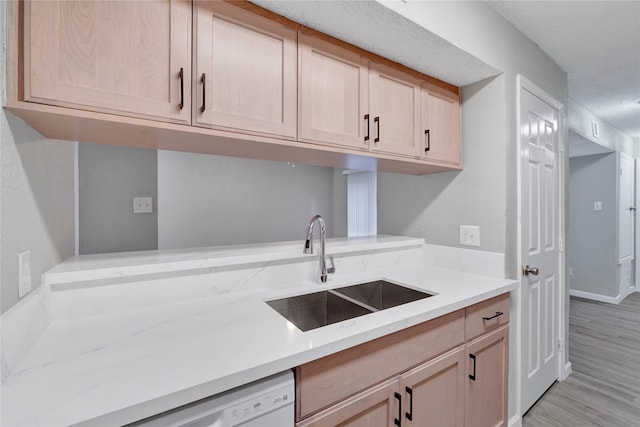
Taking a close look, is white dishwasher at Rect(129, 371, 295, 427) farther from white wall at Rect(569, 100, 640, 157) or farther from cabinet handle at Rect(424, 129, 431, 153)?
white wall at Rect(569, 100, 640, 157)

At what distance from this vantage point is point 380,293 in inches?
64.2

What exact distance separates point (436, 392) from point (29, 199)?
5.18 feet

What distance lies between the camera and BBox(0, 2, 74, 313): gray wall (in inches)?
27.7

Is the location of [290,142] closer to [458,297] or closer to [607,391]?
[458,297]

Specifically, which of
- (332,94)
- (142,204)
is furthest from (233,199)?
(332,94)

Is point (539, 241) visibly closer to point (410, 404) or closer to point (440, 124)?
point (440, 124)

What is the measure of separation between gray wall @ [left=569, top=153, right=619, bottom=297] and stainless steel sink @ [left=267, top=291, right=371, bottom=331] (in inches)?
170

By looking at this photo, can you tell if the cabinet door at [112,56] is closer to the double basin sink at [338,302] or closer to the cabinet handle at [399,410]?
the double basin sink at [338,302]

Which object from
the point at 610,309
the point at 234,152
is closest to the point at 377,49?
the point at 234,152

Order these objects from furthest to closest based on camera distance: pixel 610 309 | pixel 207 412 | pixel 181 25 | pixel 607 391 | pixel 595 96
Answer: pixel 610 309, pixel 595 96, pixel 607 391, pixel 181 25, pixel 207 412

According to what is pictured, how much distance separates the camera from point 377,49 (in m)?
1.36

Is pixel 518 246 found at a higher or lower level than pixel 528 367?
higher

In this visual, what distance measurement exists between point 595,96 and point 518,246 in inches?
91.0

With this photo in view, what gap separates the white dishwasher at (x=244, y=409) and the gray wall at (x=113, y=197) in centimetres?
198
